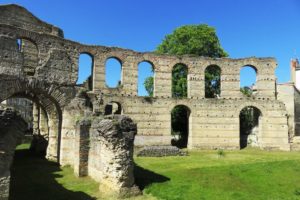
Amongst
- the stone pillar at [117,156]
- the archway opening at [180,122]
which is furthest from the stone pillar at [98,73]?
the stone pillar at [117,156]

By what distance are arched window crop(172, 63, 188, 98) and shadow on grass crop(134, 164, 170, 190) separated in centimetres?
1648

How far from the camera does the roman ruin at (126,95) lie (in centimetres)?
1698

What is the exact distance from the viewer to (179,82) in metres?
31.0

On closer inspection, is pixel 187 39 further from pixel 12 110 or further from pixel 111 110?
pixel 12 110

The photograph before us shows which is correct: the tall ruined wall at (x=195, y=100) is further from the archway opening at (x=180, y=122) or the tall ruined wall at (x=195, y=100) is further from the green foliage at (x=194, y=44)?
the green foliage at (x=194, y=44)

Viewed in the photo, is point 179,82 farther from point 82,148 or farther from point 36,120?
point 82,148

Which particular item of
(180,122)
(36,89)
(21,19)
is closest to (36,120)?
(21,19)

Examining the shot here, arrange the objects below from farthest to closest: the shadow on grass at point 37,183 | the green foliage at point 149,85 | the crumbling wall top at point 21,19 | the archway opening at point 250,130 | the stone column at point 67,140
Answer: the green foliage at point 149,85 < the archway opening at point 250,130 < the crumbling wall top at point 21,19 < the stone column at point 67,140 < the shadow on grass at point 37,183

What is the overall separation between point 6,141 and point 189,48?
2664 cm

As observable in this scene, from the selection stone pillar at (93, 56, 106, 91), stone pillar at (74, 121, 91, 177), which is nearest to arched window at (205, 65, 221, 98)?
stone pillar at (93, 56, 106, 91)

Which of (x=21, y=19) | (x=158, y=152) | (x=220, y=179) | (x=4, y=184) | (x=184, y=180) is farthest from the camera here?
(x=21, y=19)

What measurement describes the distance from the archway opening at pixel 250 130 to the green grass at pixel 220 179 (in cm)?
960

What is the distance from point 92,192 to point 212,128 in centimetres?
1545

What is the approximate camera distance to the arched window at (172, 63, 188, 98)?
3083cm
